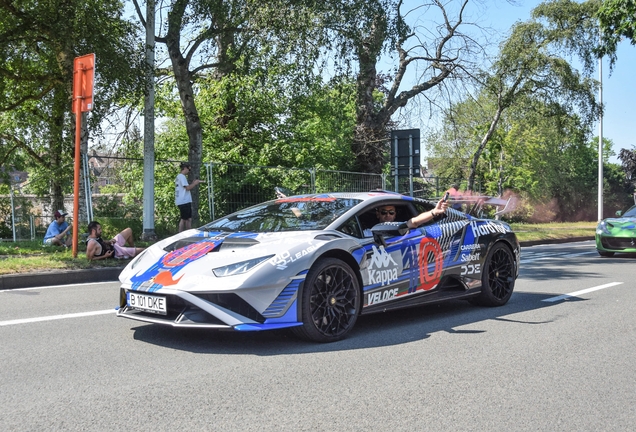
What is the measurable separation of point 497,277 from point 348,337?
2.63m

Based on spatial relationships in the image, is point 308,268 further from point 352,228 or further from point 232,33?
point 232,33

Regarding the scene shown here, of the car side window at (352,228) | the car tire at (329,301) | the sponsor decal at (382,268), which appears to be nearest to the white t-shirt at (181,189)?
the car side window at (352,228)

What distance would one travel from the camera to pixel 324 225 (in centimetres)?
588

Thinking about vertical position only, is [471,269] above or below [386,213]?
below

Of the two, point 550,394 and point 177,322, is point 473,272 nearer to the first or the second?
point 550,394

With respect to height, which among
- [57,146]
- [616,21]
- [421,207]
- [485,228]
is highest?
[616,21]

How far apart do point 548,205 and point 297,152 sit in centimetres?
4465

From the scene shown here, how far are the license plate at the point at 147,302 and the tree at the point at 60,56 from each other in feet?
29.4

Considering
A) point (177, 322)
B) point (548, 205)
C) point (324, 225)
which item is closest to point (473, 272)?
point (324, 225)

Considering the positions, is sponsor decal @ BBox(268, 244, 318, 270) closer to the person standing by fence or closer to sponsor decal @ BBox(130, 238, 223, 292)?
sponsor decal @ BBox(130, 238, 223, 292)

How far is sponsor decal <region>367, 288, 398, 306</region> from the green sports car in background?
36.0ft

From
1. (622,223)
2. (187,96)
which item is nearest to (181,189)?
(187,96)

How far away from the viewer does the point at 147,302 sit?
5.13m

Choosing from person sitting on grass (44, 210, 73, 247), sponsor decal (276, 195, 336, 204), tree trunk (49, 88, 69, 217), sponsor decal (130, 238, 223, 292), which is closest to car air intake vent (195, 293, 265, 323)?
sponsor decal (130, 238, 223, 292)
